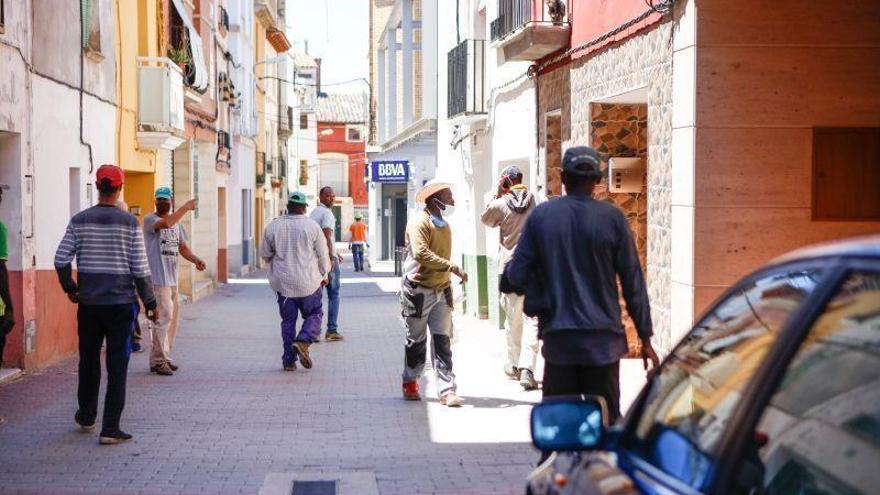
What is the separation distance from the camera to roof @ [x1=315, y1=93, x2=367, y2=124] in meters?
85.4

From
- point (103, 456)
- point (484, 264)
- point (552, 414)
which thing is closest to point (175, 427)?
point (103, 456)

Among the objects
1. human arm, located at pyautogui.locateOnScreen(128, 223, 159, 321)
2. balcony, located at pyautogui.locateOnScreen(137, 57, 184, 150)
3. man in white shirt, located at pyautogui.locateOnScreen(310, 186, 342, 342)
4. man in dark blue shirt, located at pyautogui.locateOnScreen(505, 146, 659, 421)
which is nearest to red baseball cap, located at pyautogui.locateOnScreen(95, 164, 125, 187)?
human arm, located at pyautogui.locateOnScreen(128, 223, 159, 321)

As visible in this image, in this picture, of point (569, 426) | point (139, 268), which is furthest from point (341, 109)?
point (569, 426)

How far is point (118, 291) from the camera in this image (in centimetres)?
889

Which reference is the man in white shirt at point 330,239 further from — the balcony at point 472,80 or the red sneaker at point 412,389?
the red sneaker at point 412,389

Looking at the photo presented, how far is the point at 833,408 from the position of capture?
2.49 meters

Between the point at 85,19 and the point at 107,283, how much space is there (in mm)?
7401

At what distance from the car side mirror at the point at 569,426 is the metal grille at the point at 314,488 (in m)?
4.18

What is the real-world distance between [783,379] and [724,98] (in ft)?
24.8

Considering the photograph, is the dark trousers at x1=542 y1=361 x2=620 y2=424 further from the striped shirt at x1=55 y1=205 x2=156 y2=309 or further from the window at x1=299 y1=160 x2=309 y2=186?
the window at x1=299 y1=160 x2=309 y2=186

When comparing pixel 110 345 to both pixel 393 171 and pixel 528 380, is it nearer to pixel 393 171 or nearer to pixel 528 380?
pixel 528 380

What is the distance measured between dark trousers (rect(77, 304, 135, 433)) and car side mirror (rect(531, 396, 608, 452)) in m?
5.81

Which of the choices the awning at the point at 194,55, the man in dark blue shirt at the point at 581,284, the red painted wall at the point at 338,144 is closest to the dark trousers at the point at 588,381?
the man in dark blue shirt at the point at 581,284

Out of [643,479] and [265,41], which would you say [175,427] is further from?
[265,41]
